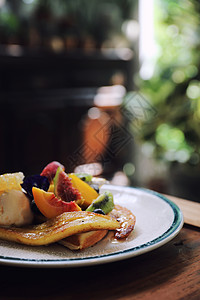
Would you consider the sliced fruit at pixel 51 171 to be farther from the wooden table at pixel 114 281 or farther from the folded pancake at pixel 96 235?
the wooden table at pixel 114 281

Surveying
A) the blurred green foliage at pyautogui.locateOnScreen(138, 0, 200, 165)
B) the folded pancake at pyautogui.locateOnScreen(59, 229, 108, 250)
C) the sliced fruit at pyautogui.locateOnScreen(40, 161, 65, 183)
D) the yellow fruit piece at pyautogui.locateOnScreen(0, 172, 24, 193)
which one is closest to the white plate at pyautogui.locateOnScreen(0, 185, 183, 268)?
the folded pancake at pyautogui.locateOnScreen(59, 229, 108, 250)

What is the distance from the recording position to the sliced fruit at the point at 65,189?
1.00 meters

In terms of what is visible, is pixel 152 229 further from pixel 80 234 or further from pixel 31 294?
pixel 31 294

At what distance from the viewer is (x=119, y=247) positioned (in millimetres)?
861

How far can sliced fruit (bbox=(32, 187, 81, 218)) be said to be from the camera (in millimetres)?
938

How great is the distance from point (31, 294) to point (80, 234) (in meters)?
0.16

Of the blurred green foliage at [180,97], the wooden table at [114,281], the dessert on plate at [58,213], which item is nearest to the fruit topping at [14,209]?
the dessert on plate at [58,213]

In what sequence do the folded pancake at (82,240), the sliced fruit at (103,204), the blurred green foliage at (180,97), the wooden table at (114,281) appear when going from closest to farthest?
the wooden table at (114,281)
the folded pancake at (82,240)
the sliced fruit at (103,204)
the blurred green foliage at (180,97)

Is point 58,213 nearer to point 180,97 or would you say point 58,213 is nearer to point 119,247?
point 119,247

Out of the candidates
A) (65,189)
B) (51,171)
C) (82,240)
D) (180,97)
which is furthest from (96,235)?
(180,97)

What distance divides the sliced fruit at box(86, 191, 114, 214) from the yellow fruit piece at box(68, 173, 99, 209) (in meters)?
0.05

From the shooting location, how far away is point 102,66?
453cm

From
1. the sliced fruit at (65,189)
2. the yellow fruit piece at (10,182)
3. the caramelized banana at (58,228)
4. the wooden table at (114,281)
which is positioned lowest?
the wooden table at (114,281)

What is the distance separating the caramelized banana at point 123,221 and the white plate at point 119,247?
0.02 metres
